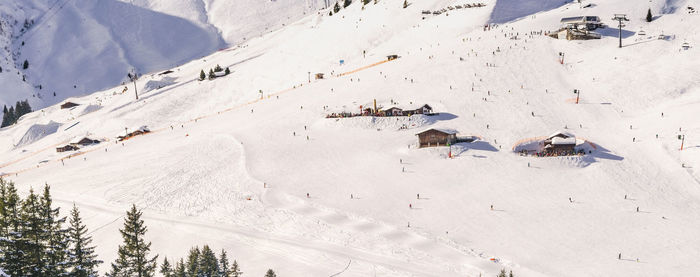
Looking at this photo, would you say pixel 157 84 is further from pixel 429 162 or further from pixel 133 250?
pixel 133 250

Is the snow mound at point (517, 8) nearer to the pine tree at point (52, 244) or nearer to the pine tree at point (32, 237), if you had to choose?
the pine tree at point (52, 244)

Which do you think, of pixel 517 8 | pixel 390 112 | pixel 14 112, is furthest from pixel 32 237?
pixel 14 112

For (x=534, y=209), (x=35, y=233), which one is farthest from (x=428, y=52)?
(x=35, y=233)

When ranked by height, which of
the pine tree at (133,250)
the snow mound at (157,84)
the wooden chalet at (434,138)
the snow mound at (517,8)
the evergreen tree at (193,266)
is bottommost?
the evergreen tree at (193,266)

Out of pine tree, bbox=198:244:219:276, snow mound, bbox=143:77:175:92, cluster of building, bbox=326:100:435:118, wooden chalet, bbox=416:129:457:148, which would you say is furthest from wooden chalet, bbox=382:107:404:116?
snow mound, bbox=143:77:175:92

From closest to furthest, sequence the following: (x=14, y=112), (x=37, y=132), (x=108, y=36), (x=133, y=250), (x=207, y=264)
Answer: (x=133, y=250) → (x=207, y=264) → (x=37, y=132) → (x=14, y=112) → (x=108, y=36)

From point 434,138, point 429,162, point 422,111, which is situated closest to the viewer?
point 429,162

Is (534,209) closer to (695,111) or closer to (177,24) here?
(695,111)

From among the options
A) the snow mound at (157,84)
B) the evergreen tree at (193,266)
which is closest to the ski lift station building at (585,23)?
the evergreen tree at (193,266)
